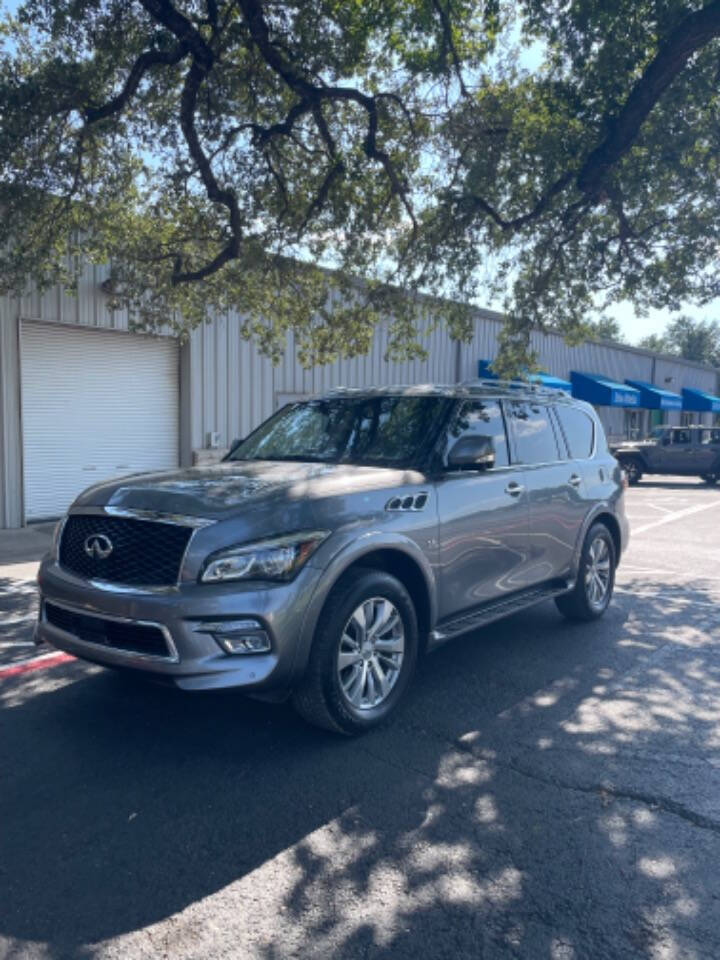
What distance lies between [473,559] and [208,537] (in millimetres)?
1943

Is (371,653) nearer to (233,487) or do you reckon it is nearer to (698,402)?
(233,487)

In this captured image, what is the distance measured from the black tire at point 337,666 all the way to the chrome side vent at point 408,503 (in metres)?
0.39

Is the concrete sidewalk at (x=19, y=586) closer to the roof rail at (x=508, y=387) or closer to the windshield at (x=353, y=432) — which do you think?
the windshield at (x=353, y=432)

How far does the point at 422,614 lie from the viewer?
4.51 m

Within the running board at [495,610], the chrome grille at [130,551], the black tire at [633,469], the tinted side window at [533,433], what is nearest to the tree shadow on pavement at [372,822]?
the running board at [495,610]

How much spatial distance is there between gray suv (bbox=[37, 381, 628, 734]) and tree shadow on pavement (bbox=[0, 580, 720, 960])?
0.48 m

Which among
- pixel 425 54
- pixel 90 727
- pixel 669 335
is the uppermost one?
pixel 669 335

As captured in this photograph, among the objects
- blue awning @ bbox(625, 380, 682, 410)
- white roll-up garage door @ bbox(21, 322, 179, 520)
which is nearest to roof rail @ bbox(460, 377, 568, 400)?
white roll-up garage door @ bbox(21, 322, 179, 520)

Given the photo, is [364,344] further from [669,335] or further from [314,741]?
[669,335]

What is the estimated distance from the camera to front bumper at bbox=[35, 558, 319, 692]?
347cm

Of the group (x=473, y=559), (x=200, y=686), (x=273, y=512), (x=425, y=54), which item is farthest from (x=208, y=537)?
(x=425, y=54)

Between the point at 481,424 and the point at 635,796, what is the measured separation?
104 inches

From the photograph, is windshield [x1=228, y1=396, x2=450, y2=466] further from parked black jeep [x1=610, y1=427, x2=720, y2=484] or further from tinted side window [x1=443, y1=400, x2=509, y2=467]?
parked black jeep [x1=610, y1=427, x2=720, y2=484]

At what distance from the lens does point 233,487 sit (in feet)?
13.5
